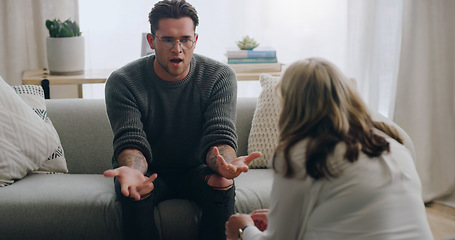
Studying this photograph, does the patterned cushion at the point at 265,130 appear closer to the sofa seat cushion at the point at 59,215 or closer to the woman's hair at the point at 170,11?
the woman's hair at the point at 170,11

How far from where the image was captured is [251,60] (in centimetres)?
298

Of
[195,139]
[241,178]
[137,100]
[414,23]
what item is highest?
[414,23]

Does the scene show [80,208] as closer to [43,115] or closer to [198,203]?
[198,203]

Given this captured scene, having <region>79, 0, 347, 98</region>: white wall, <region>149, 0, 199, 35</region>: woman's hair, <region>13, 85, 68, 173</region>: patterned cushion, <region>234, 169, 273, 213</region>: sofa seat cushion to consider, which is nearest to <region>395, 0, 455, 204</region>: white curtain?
<region>79, 0, 347, 98</region>: white wall

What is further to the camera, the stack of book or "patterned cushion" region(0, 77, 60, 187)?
the stack of book

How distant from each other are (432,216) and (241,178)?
127 centimetres

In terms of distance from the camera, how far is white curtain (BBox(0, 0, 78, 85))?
3053 mm

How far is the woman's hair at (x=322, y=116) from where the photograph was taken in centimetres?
116

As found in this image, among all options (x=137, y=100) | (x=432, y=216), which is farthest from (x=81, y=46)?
(x=432, y=216)

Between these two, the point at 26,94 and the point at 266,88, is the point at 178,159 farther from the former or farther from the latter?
the point at 26,94

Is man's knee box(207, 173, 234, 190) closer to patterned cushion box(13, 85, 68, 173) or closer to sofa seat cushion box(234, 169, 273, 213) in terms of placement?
sofa seat cushion box(234, 169, 273, 213)

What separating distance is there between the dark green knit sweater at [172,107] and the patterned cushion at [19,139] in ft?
1.21

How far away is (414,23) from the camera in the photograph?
3.00 metres

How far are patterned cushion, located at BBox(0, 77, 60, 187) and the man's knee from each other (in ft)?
2.59
